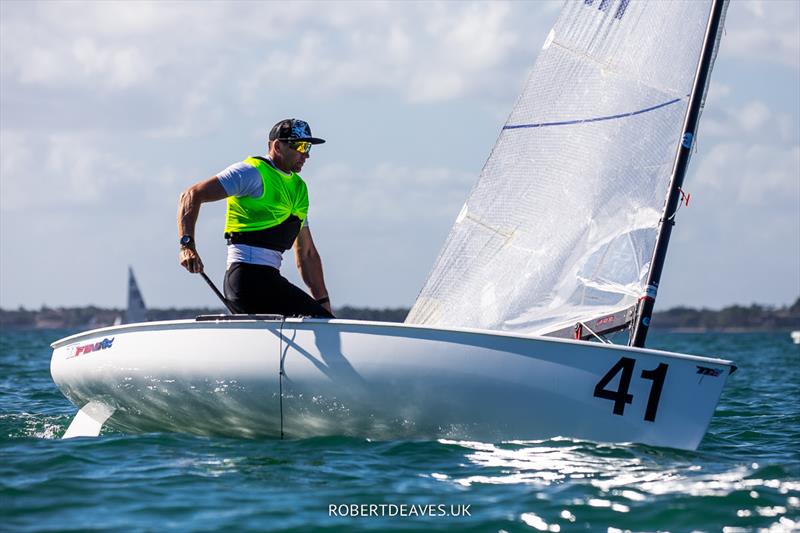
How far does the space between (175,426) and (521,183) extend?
2.65 metres

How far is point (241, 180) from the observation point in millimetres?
7160

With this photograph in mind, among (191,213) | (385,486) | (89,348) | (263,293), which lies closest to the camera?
(385,486)

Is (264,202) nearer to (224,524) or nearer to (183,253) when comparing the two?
(183,253)

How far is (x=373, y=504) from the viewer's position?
5.70 m

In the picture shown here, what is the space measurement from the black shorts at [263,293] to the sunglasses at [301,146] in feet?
2.41

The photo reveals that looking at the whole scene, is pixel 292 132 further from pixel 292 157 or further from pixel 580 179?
pixel 580 179

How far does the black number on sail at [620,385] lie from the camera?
6.78m

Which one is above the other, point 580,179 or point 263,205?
point 580,179

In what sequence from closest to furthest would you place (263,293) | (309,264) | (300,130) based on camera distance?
(263,293), (300,130), (309,264)

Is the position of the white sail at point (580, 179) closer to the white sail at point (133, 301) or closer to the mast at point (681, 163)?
the mast at point (681, 163)

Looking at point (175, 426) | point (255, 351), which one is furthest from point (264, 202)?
point (175, 426)

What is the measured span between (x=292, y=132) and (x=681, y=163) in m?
2.38

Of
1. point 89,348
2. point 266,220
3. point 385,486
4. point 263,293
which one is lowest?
point 385,486

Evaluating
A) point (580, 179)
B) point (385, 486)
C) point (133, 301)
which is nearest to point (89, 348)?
point (385, 486)
